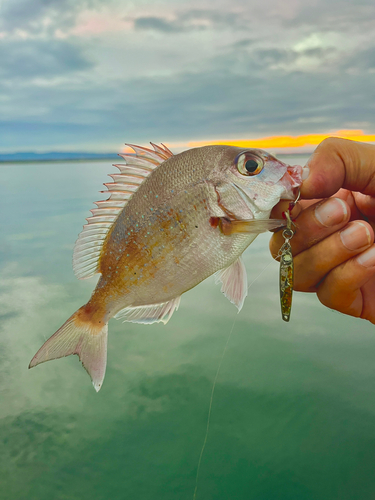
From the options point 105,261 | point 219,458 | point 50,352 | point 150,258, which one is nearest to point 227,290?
point 150,258

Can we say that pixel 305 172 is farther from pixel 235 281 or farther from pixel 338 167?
pixel 235 281

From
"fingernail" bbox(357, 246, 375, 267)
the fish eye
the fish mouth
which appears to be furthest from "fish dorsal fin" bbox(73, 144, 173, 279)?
"fingernail" bbox(357, 246, 375, 267)

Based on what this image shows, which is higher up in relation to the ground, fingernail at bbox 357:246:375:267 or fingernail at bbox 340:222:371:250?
fingernail at bbox 340:222:371:250

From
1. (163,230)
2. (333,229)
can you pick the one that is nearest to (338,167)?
(333,229)

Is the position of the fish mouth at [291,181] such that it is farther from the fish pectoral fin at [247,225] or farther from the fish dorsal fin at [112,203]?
the fish dorsal fin at [112,203]

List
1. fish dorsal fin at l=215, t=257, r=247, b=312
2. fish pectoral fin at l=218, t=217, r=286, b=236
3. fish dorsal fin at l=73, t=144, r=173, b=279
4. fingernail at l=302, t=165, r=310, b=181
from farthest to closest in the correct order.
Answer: fingernail at l=302, t=165, r=310, b=181 → fish dorsal fin at l=215, t=257, r=247, b=312 → fish dorsal fin at l=73, t=144, r=173, b=279 → fish pectoral fin at l=218, t=217, r=286, b=236

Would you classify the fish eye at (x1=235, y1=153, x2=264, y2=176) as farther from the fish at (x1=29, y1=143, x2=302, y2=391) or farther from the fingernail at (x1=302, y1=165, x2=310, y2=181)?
the fingernail at (x1=302, y1=165, x2=310, y2=181)

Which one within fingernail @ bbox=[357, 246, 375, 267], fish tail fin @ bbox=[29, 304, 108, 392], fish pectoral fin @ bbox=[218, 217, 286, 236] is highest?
fish pectoral fin @ bbox=[218, 217, 286, 236]
